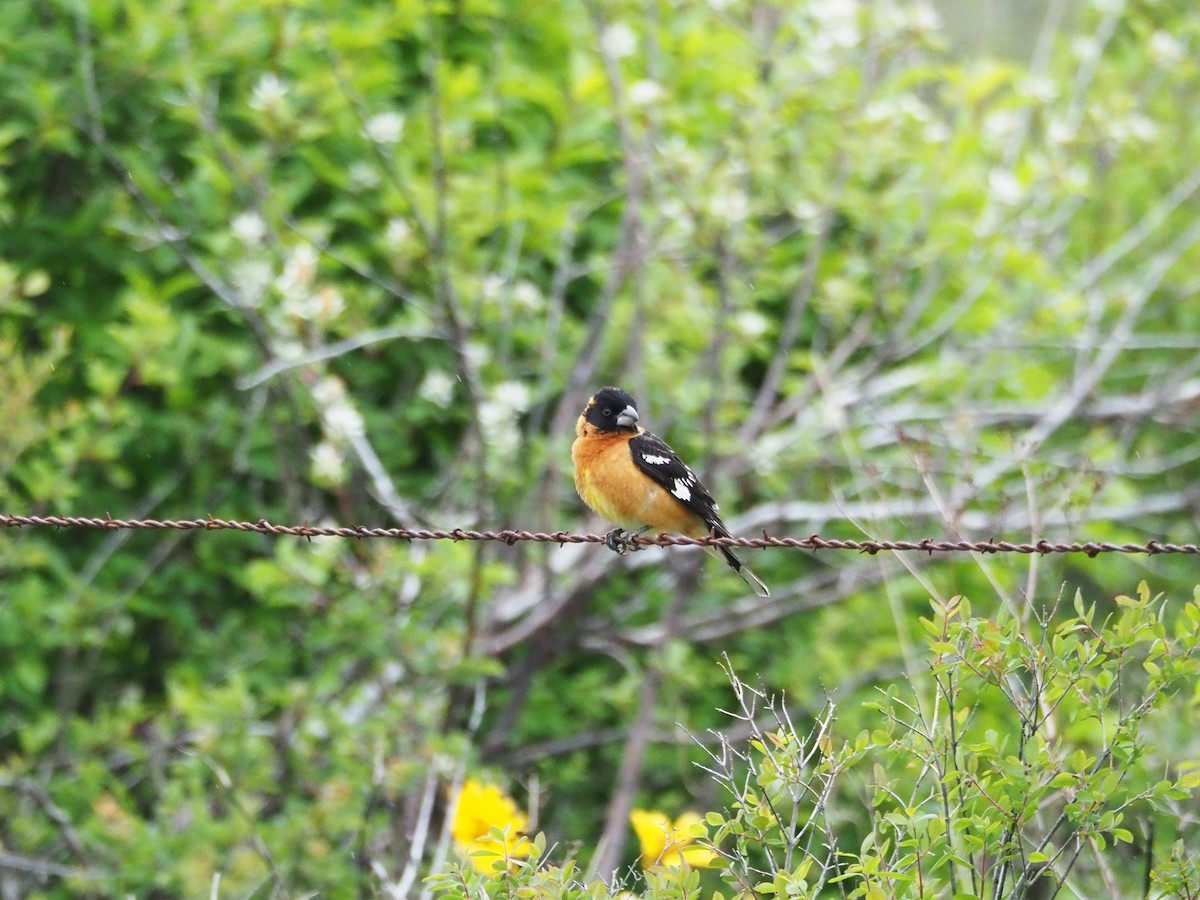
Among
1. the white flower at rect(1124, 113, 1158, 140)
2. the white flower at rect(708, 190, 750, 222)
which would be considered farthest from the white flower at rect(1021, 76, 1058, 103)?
the white flower at rect(708, 190, 750, 222)

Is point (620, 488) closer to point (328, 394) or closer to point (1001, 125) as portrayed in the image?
point (328, 394)

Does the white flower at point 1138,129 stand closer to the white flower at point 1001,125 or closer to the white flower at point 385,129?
the white flower at point 1001,125

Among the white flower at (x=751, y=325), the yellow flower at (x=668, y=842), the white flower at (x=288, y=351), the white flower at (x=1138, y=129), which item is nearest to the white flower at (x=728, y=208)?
the white flower at (x=751, y=325)

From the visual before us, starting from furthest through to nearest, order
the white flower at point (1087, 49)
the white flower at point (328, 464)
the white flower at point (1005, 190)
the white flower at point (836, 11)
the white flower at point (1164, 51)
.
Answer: the white flower at point (1087, 49) → the white flower at point (1164, 51) → the white flower at point (1005, 190) → the white flower at point (836, 11) → the white flower at point (328, 464)

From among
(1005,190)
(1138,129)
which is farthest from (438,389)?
(1138,129)

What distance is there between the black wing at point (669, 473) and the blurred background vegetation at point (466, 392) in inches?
34.5

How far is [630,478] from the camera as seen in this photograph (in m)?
5.45

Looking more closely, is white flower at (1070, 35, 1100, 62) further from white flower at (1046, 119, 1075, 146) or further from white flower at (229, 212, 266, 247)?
white flower at (229, 212, 266, 247)

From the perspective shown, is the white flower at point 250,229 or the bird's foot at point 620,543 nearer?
the bird's foot at point 620,543

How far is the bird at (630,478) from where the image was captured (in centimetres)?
546

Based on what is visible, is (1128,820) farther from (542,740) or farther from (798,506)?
(542,740)

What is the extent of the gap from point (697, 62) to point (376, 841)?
15.1 ft

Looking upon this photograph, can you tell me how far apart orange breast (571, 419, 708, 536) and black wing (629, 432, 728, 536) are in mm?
23

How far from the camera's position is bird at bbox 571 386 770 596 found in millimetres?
5465
